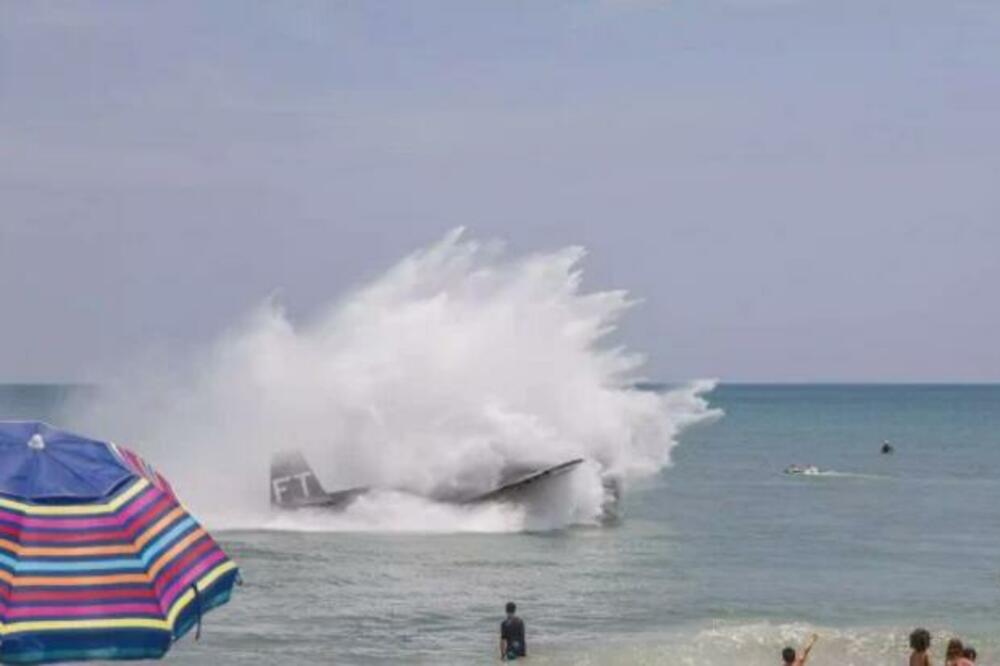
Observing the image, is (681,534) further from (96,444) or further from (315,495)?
(96,444)

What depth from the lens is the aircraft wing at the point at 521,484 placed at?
1841 inches

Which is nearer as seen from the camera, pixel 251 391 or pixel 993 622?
pixel 993 622

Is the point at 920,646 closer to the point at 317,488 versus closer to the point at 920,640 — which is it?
the point at 920,640

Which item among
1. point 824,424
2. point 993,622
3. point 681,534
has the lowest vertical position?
point 993,622

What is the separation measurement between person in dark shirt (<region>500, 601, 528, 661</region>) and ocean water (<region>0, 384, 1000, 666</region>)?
1.06 metres

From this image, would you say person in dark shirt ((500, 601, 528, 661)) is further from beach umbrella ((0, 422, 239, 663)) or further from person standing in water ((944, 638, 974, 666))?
beach umbrella ((0, 422, 239, 663))

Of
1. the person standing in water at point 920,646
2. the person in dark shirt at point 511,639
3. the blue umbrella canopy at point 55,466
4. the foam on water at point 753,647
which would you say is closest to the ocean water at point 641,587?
the foam on water at point 753,647

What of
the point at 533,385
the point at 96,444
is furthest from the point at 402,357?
the point at 96,444

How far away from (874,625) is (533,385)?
2457cm

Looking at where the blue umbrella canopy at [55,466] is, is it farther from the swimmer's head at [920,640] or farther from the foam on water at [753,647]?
the foam on water at [753,647]

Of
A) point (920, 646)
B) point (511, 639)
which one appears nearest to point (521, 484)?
point (511, 639)

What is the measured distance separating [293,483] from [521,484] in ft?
22.9

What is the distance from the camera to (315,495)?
46844 millimetres

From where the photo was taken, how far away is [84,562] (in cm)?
768
